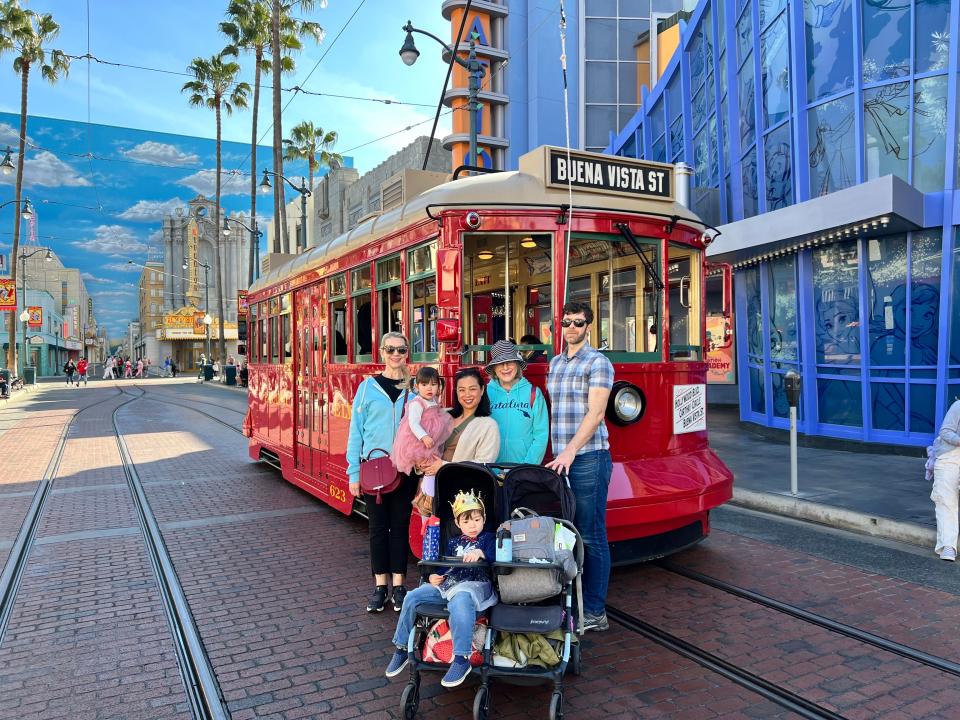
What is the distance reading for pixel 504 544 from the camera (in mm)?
3629

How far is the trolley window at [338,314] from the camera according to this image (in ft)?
23.9

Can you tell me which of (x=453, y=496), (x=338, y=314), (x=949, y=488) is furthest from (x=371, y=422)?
(x=949, y=488)

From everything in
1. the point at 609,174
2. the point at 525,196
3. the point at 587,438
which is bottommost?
the point at 587,438

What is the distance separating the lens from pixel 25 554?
247 inches

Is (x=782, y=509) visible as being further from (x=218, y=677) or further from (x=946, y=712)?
(x=218, y=677)

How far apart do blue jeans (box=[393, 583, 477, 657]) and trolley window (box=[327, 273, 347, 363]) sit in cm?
397

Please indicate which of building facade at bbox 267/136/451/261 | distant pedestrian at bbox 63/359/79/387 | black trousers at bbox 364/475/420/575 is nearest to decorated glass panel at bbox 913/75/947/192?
black trousers at bbox 364/475/420/575

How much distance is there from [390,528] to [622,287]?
2.73 metres

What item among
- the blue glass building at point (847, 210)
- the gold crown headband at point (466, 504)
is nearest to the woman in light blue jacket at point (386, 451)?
the gold crown headband at point (466, 504)

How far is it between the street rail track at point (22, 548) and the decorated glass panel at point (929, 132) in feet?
42.1


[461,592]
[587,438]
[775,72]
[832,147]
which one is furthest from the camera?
[775,72]

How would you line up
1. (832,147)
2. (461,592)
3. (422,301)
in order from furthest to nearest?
1. (832,147)
2. (422,301)
3. (461,592)

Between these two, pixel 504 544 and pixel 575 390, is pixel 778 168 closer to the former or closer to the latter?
pixel 575 390

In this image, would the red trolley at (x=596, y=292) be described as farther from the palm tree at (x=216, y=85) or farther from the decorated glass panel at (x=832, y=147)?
the palm tree at (x=216, y=85)
